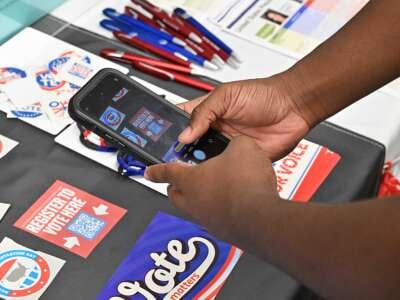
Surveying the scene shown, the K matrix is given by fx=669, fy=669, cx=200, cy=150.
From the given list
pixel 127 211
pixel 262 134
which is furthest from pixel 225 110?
pixel 127 211

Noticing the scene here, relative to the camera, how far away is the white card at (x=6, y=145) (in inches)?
33.3

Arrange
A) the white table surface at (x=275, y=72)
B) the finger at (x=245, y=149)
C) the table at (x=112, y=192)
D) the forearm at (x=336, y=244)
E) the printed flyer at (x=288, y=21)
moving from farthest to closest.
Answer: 1. the printed flyer at (x=288, y=21)
2. the white table surface at (x=275, y=72)
3. the table at (x=112, y=192)
4. the finger at (x=245, y=149)
5. the forearm at (x=336, y=244)

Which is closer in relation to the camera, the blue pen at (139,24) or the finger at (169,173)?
the finger at (169,173)

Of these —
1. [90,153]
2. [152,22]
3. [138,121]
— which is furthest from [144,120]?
[152,22]

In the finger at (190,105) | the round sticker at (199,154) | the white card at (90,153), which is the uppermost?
the finger at (190,105)

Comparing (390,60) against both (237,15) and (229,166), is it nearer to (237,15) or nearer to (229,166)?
(229,166)

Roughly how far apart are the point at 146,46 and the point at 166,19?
2.4 inches

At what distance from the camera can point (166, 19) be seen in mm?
1032

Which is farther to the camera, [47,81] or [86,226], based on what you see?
[47,81]

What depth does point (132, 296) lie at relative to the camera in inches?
27.5

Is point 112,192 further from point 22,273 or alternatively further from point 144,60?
point 144,60

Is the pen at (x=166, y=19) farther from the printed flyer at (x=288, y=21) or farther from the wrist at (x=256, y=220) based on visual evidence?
the wrist at (x=256, y=220)

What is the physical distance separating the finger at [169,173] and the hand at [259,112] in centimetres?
13

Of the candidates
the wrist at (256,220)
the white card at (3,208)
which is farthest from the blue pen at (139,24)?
the wrist at (256,220)
